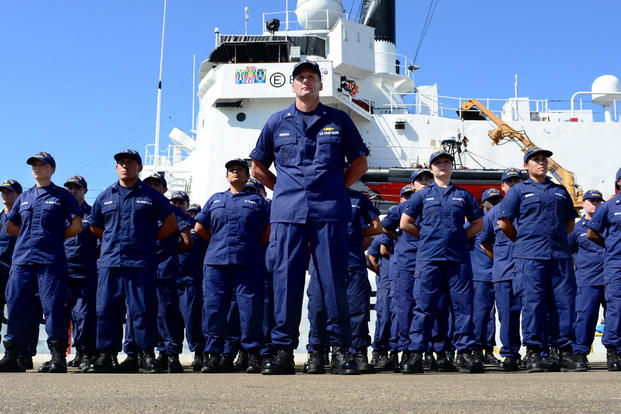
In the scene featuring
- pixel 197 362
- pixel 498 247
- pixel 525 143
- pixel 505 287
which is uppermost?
pixel 525 143

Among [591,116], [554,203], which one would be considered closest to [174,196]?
[554,203]

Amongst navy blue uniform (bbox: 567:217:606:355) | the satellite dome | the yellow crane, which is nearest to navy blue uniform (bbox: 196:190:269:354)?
navy blue uniform (bbox: 567:217:606:355)

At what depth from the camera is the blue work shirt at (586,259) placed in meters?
5.93

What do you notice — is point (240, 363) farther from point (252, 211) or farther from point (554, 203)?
point (554, 203)

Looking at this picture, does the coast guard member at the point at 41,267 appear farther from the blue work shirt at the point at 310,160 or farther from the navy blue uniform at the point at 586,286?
the navy blue uniform at the point at 586,286

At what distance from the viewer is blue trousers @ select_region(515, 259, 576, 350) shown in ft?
15.3

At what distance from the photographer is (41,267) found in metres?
4.81

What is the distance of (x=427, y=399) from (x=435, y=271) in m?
2.53

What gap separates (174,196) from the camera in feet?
22.8

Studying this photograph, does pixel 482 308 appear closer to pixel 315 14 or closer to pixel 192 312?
pixel 192 312

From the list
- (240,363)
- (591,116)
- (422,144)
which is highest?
(591,116)

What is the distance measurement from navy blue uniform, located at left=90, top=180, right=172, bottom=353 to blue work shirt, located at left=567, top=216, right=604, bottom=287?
3.58 metres

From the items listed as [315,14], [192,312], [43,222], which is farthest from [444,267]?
[315,14]

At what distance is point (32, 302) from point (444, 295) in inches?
112
